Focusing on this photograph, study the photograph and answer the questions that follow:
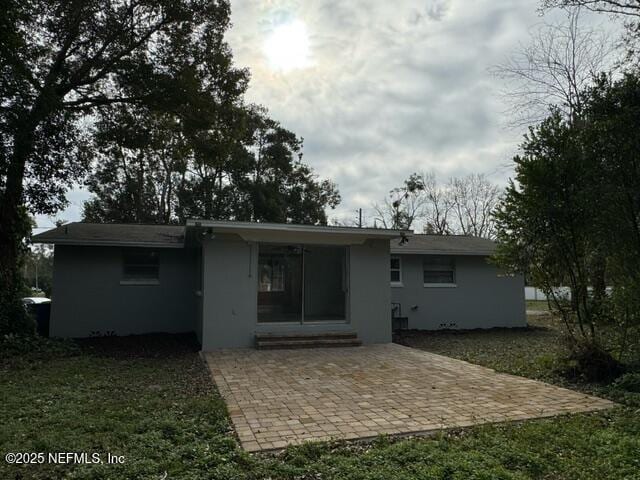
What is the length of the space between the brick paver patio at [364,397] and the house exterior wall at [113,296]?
4.35 m

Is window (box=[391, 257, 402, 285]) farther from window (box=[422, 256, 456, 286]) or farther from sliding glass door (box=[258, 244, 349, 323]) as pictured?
sliding glass door (box=[258, 244, 349, 323])

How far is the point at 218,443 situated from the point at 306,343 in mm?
5697

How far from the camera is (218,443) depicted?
406 cm

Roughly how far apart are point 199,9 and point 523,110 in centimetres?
1252

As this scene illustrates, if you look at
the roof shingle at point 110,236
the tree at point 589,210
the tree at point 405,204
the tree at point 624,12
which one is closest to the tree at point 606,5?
the tree at point 624,12

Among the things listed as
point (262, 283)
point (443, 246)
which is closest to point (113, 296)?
point (262, 283)

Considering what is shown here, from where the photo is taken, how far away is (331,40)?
902 centimetres

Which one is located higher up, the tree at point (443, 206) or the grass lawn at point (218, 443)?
the tree at point (443, 206)

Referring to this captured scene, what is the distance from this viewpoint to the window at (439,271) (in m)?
14.0

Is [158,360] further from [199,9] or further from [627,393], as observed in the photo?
[199,9]

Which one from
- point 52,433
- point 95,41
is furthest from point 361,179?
point 52,433

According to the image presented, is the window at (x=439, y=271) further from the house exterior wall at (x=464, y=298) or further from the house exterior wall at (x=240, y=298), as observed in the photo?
the house exterior wall at (x=240, y=298)

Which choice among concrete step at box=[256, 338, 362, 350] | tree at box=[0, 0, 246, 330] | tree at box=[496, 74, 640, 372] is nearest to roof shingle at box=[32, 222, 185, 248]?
tree at box=[0, 0, 246, 330]

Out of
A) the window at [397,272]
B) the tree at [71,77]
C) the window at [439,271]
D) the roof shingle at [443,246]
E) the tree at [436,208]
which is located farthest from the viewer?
the tree at [436,208]
